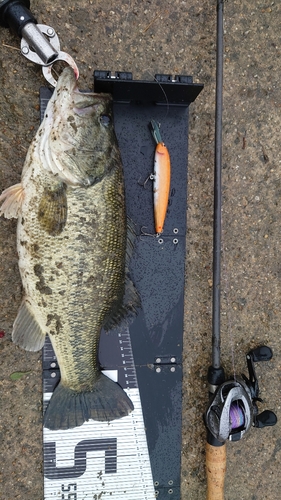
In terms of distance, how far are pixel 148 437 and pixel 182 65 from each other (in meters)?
2.35

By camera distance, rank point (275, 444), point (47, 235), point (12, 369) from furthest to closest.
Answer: point (275, 444) → point (12, 369) → point (47, 235)

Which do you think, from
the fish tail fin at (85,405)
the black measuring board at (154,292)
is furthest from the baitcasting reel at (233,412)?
the fish tail fin at (85,405)

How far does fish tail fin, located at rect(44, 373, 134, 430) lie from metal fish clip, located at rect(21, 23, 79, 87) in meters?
1.73

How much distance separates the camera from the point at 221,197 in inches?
95.3

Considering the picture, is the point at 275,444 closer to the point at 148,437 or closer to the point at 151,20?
the point at 148,437

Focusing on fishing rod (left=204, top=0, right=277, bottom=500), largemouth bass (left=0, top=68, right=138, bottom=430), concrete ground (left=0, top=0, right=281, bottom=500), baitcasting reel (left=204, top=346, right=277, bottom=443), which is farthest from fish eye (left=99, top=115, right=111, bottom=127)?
baitcasting reel (left=204, top=346, right=277, bottom=443)

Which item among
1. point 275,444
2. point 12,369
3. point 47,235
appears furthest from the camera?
point 275,444

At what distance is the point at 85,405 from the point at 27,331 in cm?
55

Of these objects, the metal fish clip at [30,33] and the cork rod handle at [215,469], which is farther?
the cork rod handle at [215,469]

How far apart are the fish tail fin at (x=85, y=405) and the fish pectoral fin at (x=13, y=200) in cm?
100

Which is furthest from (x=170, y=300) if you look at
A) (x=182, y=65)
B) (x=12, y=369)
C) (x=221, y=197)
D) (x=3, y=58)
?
(x=3, y=58)

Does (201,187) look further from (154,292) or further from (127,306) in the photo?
(127,306)

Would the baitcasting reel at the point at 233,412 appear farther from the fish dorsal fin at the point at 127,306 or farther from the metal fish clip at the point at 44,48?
the metal fish clip at the point at 44,48

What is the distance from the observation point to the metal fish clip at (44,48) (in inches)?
77.9
